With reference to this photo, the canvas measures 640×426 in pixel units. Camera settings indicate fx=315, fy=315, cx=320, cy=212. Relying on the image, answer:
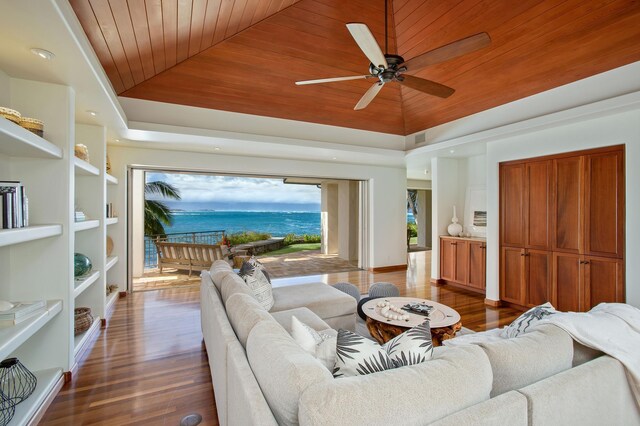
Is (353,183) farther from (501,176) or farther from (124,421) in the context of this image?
(124,421)

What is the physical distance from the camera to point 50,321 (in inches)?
98.7

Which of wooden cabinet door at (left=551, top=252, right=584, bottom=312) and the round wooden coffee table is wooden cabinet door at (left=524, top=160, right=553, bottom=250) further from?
the round wooden coffee table

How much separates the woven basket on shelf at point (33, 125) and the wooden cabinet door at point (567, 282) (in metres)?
5.40

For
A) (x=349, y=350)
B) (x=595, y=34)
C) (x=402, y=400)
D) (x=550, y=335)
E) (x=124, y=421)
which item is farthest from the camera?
(x=595, y=34)

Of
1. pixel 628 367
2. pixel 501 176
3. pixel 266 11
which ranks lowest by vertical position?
pixel 628 367

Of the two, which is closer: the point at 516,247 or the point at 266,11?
the point at 266,11

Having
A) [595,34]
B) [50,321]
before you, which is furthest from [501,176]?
[50,321]

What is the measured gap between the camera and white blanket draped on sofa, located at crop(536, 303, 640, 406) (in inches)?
55.8

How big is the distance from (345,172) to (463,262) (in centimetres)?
291

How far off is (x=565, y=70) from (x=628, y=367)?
3.44 metres

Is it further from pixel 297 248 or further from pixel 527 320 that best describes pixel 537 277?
pixel 297 248

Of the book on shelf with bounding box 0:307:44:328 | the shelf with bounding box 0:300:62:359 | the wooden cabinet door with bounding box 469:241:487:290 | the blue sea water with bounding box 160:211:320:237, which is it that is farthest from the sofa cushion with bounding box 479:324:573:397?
the blue sea water with bounding box 160:211:320:237

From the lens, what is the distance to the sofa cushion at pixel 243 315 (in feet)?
5.24

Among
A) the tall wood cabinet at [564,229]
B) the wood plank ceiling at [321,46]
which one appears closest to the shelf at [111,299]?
the wood plank ceiling at [321,46]
